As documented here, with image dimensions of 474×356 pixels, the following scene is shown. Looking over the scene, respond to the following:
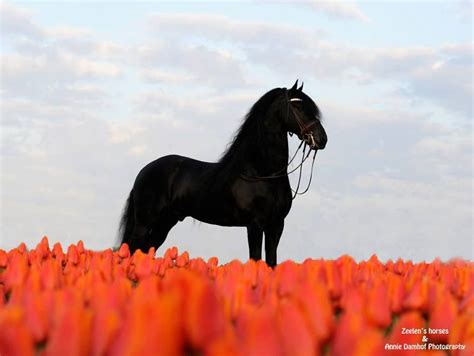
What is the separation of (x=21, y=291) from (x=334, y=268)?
1.07m

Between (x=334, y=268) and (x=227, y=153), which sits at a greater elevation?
(x=227, y=153)

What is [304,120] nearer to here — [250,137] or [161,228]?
[250,137]

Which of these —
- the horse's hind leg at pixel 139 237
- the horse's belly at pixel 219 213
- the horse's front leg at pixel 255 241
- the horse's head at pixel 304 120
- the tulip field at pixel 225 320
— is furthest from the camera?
the horse's hind leg at pixel 139 237

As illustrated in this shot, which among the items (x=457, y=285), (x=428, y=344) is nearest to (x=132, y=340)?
(x=428, y=344)

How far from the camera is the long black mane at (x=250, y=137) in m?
8.50

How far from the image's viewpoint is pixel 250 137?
852cm

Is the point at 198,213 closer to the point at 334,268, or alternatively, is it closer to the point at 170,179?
the point at 170,179

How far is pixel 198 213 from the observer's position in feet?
32.0

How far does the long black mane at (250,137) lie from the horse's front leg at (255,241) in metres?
0.83

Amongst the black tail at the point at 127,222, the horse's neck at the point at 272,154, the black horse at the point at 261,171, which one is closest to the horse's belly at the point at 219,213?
the black horse at the point at 261,171

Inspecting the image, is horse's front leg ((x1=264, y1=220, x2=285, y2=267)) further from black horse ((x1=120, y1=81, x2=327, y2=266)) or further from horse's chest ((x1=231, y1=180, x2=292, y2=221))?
horse's chest ((x1=231, y1=180, x2=292, y2=221))

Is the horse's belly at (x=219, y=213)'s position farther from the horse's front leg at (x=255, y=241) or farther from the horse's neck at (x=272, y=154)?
the horse's neck at (x=272, y=154)

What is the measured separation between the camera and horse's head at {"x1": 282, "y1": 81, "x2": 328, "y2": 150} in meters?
8.31

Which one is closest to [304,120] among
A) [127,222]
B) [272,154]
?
[272,154]
